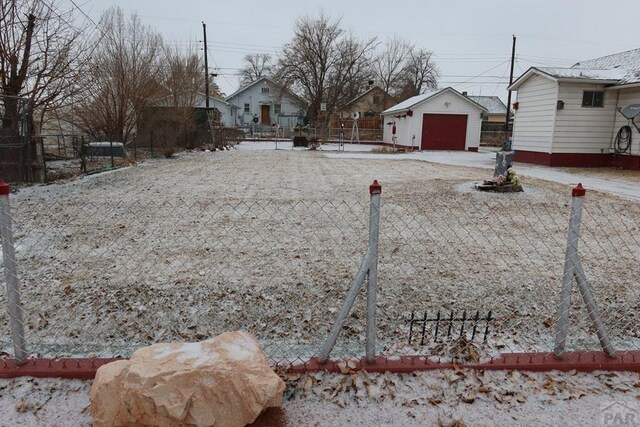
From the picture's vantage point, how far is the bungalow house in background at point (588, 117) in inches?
549

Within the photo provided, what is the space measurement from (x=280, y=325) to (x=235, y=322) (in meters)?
0.32

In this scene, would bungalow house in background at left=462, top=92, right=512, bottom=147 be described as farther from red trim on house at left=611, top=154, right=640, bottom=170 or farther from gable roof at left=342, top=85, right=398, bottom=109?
red trim on house at left=611, top=154, right=640, bottom=170

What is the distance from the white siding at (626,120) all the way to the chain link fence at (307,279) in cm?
869

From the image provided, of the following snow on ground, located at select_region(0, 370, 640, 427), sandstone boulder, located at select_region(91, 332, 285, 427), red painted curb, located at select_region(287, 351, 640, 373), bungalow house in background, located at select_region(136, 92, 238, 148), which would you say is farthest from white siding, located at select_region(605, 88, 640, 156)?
bungalow house in background, located at select_region(136, 92, 238, 148)

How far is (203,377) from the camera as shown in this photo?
196 cm

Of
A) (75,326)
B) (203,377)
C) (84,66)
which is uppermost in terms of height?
(84,66)

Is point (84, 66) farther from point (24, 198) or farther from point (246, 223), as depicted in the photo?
point (246, 223)

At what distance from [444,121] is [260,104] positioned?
25.6 m

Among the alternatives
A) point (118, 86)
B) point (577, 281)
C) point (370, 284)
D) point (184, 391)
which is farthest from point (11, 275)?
point (118, 86)

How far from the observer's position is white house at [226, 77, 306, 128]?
45.4 metres

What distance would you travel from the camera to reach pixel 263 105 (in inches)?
1849

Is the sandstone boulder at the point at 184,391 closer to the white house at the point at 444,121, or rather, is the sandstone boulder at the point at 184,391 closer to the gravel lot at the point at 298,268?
the gravel lot at the point at 298,268

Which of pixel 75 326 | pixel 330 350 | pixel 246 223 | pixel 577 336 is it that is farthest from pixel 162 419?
pixel 246 223

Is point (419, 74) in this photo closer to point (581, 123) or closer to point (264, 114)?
point (264, 114)
